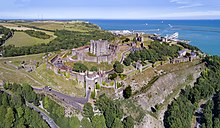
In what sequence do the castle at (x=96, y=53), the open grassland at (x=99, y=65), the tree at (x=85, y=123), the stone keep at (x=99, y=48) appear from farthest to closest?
the stone keep at (x=99, y=48)
the castle at (x=96, y=53)
the open grassland at (x=99, y=65)
the tree at (x=85, y=123)

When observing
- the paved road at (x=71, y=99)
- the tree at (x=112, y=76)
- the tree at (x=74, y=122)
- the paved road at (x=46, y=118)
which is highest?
the tree at (x=112, y=76)

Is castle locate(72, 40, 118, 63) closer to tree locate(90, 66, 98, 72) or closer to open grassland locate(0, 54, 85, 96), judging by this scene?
tree locate(90, 66, 98, 72)

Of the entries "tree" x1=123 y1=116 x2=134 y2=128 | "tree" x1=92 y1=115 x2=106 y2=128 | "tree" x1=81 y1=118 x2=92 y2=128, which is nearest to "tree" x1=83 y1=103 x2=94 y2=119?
"tree" x1=92 y1=115 x2=106 y2=128

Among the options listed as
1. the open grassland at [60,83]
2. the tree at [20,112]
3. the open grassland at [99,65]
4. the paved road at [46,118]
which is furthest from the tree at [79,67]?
the tree at [20,112]

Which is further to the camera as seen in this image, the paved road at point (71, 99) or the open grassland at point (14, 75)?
the open grassland at point (14, 75)

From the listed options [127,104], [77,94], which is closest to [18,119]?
[77,94]

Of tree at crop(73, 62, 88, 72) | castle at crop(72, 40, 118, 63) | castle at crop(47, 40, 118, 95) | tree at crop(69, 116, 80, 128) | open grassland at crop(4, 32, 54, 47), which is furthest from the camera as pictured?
open grassland at crop(4, 32, 54, 47)

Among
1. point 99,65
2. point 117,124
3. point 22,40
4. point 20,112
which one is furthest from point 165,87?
point 22,40

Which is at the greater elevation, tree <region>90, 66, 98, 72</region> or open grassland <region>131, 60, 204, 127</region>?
tree <region>90, 66, 98, 72</region>

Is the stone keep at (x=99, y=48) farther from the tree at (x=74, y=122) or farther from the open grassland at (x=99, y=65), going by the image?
the tree at (x=74, y=122)
